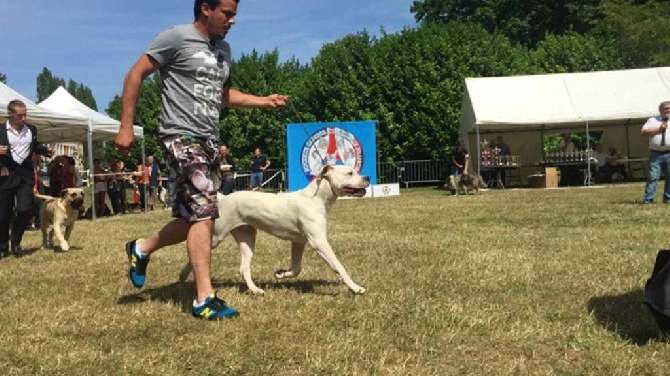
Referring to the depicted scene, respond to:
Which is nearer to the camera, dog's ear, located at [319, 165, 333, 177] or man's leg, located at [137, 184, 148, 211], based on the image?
dog's ear, located at [319, 165, 333, 177]

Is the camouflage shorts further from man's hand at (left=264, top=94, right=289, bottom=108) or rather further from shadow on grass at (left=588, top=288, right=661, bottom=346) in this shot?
shadow on grass at (left=588, top=288, right=661, bottom=346)

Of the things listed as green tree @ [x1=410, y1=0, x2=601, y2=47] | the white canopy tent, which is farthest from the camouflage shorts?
green tree @ [x1=410, y1=0, x2=601, y2=47]

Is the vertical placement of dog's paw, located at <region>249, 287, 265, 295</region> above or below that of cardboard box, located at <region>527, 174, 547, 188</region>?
below

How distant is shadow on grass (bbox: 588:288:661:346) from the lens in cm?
326

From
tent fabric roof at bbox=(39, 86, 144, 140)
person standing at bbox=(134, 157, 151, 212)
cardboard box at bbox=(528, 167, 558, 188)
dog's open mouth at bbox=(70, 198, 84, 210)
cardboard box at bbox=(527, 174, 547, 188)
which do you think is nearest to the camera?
dog's open mouth at bbox=(70, 198, 84, 210)

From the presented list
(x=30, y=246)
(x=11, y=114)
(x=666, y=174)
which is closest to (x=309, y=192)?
(x=11, y=114)

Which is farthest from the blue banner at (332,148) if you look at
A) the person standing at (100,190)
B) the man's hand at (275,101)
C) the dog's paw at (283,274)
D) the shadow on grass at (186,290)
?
the man's hand at (275,101)

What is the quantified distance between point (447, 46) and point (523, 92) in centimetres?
780

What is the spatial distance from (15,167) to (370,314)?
5.70 m

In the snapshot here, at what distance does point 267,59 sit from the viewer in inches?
1417

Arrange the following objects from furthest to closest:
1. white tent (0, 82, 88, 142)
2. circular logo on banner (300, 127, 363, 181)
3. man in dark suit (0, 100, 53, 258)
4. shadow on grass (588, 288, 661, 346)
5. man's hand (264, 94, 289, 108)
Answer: circular logo on banner (300, 127, 363, 181) → white tent (0, 82, 88, 142) → man in dark suit (0, 100, 53, 258) → man's hand (264, 94, 289, 108) → shadow on grass (588, 288, 661, 346)

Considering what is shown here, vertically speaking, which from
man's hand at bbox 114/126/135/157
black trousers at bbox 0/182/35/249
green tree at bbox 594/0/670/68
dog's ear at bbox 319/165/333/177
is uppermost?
green tree at bbox 594/0/670/68

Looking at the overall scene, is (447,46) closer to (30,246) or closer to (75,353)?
(30,246)

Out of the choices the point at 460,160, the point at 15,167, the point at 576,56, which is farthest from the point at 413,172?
the point at 15,167
